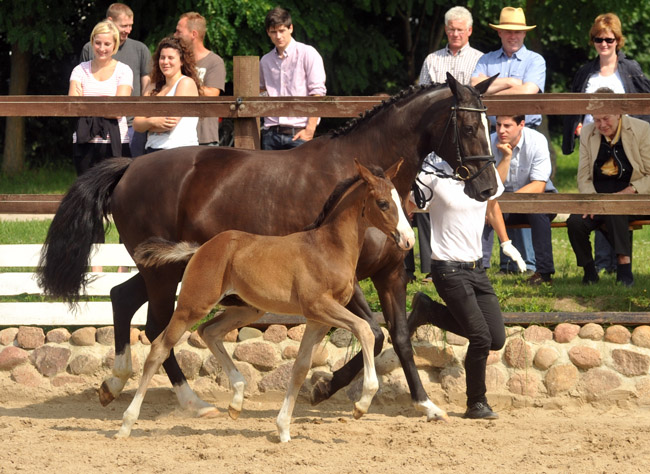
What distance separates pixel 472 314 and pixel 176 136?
3.02 meters

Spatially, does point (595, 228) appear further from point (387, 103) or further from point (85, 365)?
point (85, 365)

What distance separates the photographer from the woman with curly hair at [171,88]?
7.79 meters

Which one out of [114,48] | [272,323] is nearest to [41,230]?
[114,48]

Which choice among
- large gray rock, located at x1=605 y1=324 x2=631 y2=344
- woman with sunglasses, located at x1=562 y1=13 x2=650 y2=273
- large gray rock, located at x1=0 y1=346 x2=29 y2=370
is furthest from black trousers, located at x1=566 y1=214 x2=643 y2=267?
large gray rock, located at x1=0 y1=346 x2=29 y2=370

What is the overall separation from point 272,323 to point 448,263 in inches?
65.6

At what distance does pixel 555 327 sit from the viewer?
23.8ft

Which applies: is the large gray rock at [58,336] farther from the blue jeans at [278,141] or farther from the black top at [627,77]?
the black top at [627,77]

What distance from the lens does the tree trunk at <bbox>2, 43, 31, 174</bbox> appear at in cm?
1752

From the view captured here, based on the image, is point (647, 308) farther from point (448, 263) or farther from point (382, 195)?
point (382, 195)

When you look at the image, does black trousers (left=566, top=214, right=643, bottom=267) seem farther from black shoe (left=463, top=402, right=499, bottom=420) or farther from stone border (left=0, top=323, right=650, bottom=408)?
black shoe (left=463, top=402, right=499, bottom=420)

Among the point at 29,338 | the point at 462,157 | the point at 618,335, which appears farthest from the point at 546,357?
the point at 29,338

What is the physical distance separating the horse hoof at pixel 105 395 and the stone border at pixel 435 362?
622 mm

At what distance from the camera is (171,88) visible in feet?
25.9

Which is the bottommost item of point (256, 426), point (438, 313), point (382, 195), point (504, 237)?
point (256, 426)
